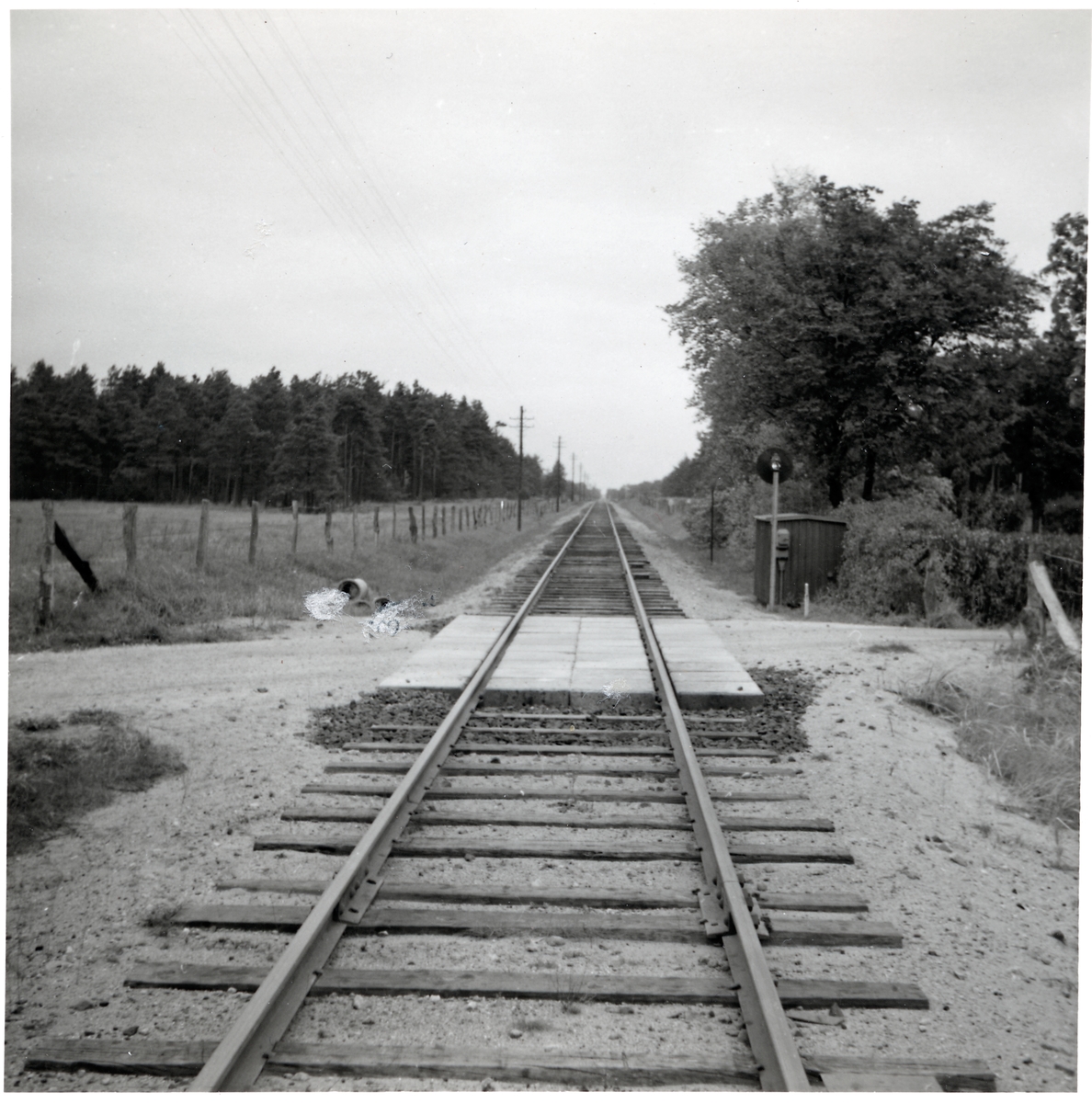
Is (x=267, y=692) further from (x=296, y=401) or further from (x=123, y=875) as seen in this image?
(x=296, y=401)

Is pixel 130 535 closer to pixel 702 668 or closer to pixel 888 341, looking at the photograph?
pixel 702 668

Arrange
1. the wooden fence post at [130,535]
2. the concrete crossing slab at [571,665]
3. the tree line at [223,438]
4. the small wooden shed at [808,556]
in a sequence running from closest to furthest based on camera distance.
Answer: the concrete crossing slab at [571,665], the wooden fence post at [130,535], the tree line at [223,438], the small wooden shed at [808,556]

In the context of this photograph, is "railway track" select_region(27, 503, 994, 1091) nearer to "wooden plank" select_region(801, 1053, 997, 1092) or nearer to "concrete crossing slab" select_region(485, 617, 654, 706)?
"wooden plank" select_region(801, 1053, 997, 1092)

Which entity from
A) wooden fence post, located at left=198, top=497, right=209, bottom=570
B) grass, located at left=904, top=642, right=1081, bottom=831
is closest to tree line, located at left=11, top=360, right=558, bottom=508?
wooden fence post, located at left=198, top=497, right=209, bottom=570

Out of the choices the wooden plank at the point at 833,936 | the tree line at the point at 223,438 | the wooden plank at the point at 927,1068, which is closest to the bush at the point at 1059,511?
the tree line at the point at 223,438

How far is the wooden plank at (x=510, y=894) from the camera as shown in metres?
3.84

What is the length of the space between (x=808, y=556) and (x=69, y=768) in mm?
11979

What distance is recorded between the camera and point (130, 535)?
40.4ft

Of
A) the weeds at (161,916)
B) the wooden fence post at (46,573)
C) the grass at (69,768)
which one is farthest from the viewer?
the wooden fence post at (46,573)

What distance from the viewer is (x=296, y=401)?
4478 centimetres

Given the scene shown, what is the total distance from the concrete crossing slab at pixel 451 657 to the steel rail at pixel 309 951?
7.73 ft

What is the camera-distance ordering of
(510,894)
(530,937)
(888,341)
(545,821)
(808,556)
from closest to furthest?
(530,937), (510,894), (545,821), (808,556), (888,341)

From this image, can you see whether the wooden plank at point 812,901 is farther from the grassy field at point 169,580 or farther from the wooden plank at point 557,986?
the grassy field at point 169,580

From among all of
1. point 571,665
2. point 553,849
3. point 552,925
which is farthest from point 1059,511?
point 552,925
